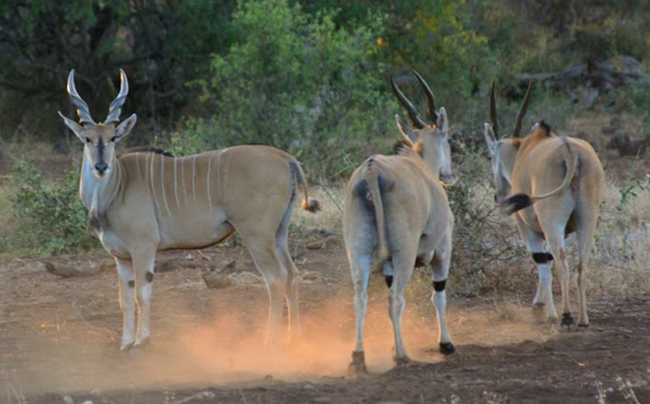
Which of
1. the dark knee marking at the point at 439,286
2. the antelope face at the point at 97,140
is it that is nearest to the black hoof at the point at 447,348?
the dark knee marking at the point at 439,286

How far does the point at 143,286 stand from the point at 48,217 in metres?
3.84

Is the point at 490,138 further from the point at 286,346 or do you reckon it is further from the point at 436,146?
the point at 286,346

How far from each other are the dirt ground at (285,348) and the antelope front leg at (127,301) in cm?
13

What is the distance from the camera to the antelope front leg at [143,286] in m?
6.64

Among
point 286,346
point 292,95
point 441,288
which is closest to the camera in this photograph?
point 441,288

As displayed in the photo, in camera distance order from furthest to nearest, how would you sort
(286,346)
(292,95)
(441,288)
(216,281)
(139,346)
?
(292,95)
(216,281)
(286,346)
(139,346)
(441,288)

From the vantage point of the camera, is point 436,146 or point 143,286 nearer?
point 143,286

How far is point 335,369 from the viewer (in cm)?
599

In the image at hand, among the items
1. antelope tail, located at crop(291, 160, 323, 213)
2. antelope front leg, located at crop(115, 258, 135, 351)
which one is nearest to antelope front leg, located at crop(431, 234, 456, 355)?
antelope tail, located at crop(291, 160, 323, 213)

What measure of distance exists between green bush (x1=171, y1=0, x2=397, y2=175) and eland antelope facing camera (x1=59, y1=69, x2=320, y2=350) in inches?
199

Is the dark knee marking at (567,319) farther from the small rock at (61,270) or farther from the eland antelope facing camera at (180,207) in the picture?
the small rock at (61,270)

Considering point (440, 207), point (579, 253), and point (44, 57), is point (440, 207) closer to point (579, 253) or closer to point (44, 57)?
point (579, 253)

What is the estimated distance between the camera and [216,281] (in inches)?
334

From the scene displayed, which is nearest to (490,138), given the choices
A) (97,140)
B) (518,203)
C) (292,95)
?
(518,203)
